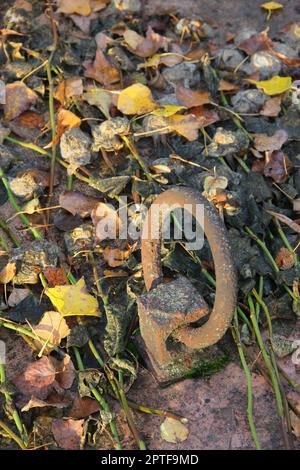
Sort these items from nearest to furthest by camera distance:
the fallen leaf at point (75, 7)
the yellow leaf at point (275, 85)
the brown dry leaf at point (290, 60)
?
the yellow leaf at point (275, 85), the brown dry leaf at point (290, 60), the fallen leaf at point (75, 7)

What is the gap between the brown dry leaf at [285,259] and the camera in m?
1.93

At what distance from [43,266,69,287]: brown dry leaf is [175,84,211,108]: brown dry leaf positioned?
766 millimetres

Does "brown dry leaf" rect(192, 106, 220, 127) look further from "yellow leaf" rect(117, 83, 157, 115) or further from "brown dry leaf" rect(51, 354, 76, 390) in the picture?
"brown dry leaf" rect(51, 354, 76, 390)

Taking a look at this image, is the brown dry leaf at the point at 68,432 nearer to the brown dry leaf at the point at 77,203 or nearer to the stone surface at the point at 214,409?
the stone surface at the point at 214,409

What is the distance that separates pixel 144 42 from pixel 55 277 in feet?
3.57

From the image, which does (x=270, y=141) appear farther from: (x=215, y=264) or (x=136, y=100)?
(x=215, y=264)

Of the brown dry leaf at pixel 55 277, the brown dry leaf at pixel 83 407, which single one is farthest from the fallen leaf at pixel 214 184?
the brown dry leaf at pixel 83 407

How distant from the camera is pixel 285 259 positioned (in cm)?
194

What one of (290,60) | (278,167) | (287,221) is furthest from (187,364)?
(290,60)

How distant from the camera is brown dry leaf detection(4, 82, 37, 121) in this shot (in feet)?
7.80

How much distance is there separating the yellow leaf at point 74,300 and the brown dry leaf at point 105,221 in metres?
0.21

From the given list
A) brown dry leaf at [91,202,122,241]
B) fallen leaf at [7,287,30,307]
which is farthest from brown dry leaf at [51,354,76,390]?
brown dry leaf at [91,202,122,241]

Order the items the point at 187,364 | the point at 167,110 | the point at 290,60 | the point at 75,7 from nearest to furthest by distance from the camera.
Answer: the point at 187,364 < the point at 167,110 < the point at 290,60 < the point at 75,7

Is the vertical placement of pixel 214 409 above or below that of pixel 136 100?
below
